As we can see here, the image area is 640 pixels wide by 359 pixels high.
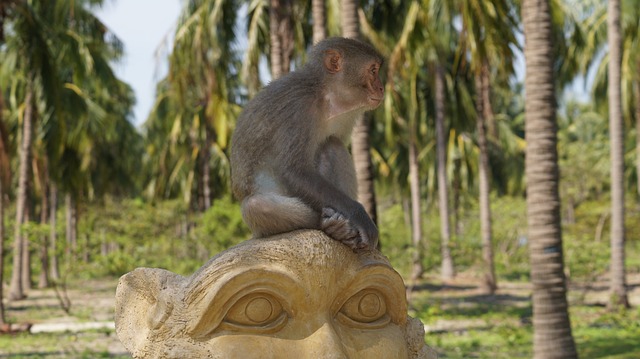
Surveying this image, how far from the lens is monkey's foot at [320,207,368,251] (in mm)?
3207

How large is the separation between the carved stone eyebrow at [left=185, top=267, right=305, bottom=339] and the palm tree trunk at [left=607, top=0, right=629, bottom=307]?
536 inches

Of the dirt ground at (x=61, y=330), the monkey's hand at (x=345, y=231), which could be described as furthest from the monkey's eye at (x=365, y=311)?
the dirt ground at (x=61, y=330)

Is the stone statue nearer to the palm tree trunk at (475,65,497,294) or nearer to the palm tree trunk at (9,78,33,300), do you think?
the palm tree trunk at (9,78,33,300)

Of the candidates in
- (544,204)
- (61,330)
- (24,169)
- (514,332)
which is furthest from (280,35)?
(544,204)

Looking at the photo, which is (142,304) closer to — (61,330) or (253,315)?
(253,315)

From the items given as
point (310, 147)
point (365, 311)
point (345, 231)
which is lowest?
point (365, 311)

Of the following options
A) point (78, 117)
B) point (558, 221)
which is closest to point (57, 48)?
point (78, 117)

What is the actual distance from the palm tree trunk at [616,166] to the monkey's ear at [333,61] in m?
13.0

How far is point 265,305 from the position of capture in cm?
309

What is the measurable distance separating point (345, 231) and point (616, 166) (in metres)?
13.4

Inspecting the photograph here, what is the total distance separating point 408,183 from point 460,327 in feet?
63.8

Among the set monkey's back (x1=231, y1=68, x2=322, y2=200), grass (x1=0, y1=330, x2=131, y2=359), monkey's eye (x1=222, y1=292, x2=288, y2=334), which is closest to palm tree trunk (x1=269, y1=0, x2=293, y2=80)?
grass (x1=0, y1=330, x2=131, y2=359)

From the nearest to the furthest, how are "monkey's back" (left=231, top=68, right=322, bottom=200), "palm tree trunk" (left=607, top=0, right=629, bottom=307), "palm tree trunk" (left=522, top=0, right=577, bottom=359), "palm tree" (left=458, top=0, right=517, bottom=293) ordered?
"monkey's back" (left=231, top=68, right=322, bottom=200) < "palm tree trunk" (left=522, top=0, right=577, bottom=359) < "palm tree" (left=458, top=0, right=517, bottom=293) < "palm tree trunk" (left=607, top=0, right=629, bottom=307)

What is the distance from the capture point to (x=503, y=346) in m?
13.5
